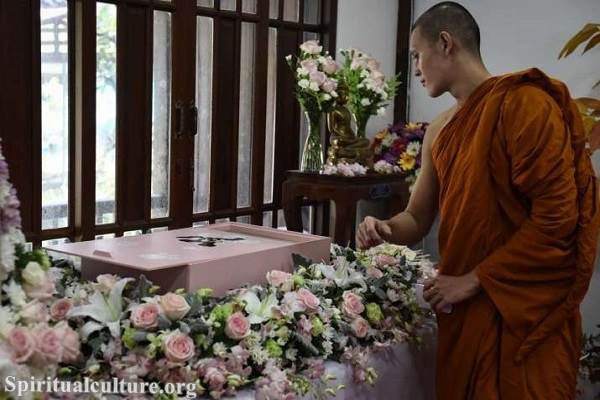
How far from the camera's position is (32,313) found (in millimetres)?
930

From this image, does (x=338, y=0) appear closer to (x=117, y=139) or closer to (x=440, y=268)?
(x=117, y=139)

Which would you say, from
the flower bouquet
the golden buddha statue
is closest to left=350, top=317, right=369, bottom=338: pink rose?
the flower bouquet

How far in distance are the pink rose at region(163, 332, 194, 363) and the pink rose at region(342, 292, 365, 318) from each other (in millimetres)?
421

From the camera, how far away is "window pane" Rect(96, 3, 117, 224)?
301cm

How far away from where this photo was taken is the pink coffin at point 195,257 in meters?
1.35

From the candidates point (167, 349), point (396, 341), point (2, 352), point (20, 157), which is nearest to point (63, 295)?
point (167, 349)

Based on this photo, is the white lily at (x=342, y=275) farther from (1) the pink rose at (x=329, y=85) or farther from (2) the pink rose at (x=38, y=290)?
(1) the pink rose at (x=329, y=85)

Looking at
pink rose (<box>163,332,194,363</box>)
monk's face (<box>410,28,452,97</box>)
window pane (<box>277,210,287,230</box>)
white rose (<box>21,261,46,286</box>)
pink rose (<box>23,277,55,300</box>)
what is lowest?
window pane (<box>277,210,287,230</box>)

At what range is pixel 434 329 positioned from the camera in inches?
72.0

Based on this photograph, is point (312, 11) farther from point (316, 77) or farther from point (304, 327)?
point (304, 327)

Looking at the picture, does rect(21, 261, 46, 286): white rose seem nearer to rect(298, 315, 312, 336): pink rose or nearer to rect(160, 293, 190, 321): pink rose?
rect(160, 293, 190, 321): pink rose

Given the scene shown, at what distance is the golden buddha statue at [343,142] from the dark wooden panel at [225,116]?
0.48 m

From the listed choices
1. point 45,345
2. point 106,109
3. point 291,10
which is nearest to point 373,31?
point 291,10

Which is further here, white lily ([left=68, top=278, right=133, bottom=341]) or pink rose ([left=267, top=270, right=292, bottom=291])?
pink rose ([left=267, top=270, right=292, bottom=291])
